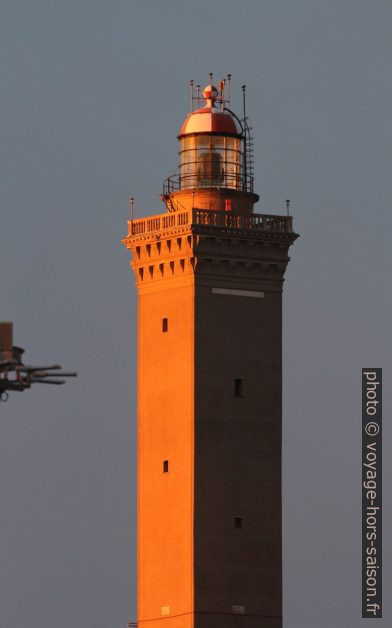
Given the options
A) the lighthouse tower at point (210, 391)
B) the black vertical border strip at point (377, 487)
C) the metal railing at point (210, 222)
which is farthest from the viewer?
the black vertical border strip at point (377, 487)

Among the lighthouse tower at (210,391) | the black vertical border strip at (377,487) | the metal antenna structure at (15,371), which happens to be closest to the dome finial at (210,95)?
the lighthouse tower at (210,391)

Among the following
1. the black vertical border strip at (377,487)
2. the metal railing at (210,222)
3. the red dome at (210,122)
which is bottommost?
the black vertical border strip at (377,487)

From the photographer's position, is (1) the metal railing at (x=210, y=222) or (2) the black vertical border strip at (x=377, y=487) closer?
(1) the metal railing at (x=210, y=222)

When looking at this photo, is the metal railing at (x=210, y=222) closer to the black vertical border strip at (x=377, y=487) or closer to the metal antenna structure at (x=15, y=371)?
the black vertical border strip at (x=377, y=487)

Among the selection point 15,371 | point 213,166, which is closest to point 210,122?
point 213,166

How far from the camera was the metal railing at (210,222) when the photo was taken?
69.8m

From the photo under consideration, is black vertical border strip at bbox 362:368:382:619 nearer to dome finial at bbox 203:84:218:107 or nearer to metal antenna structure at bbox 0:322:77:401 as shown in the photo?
dome finial at bbox 203:84:218:107

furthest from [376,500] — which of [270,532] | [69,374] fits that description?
[69,374]

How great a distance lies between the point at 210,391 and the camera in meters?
69.1

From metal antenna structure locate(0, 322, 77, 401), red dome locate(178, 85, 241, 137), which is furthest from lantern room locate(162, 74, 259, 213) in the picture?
metal antenna structure locate(0, 322, 77, 401)

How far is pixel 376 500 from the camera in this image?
71.6 meters

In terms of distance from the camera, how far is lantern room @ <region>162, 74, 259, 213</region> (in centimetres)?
7069

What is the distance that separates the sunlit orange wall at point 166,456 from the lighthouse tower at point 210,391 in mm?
41

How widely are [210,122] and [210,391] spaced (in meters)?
8.17
